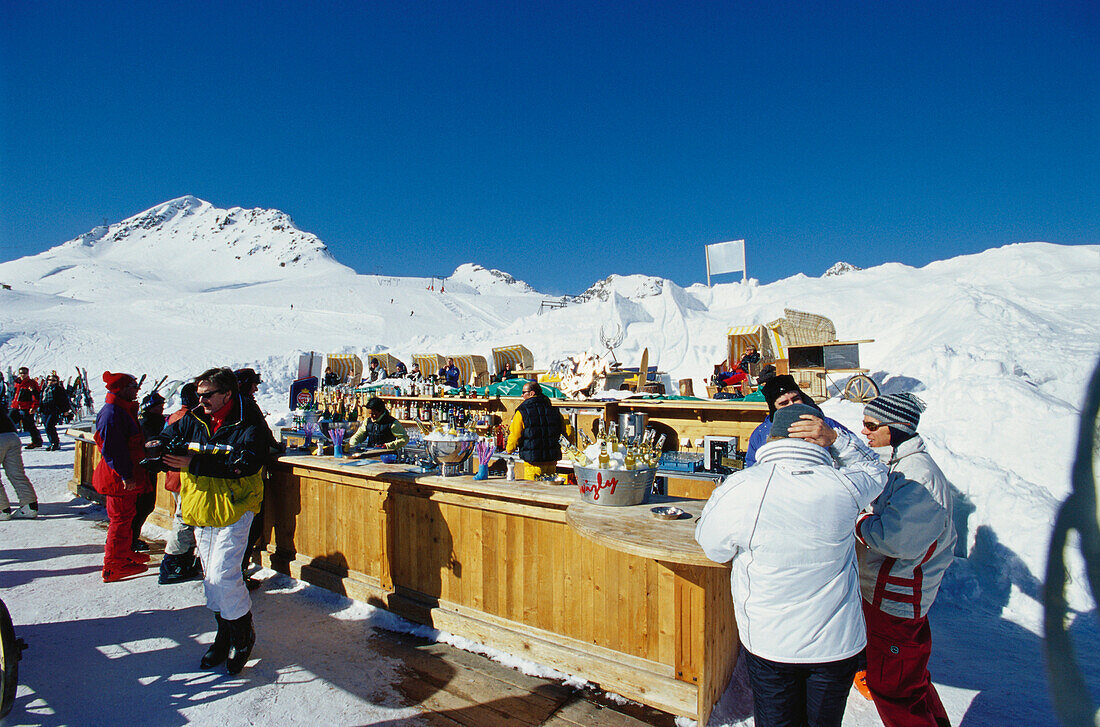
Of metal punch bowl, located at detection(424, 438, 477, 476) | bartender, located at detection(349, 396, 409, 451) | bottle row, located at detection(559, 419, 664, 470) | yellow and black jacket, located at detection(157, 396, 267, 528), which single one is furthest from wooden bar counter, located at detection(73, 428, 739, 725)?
bartender, located at detection(349, 396, 409, 451)

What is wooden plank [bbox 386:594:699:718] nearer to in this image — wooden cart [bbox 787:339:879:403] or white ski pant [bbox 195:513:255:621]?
white ski pant [bbox 195:513:255:621]

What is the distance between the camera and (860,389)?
1095 centimetres

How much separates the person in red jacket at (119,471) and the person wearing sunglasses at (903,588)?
5.90m

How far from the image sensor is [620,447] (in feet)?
10.2

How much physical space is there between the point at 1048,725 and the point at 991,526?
8.62 ft

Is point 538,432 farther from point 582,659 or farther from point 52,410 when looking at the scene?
point 52,410

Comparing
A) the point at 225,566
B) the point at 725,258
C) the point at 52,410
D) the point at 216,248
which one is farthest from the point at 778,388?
the point at 216,248

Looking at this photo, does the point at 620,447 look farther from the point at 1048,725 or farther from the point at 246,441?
the point at 1048,725

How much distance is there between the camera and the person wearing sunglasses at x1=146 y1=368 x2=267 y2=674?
11.5 ft

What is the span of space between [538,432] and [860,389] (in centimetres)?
814

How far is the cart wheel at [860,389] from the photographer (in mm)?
10602

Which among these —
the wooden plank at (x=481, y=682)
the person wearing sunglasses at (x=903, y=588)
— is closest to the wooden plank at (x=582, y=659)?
the wooden plank at (x=481, y=682)

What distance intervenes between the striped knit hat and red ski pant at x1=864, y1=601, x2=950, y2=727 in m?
0.91

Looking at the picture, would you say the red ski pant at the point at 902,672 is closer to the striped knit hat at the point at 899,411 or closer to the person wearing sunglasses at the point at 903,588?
the person wearing sunglasses at the point at 903,588
